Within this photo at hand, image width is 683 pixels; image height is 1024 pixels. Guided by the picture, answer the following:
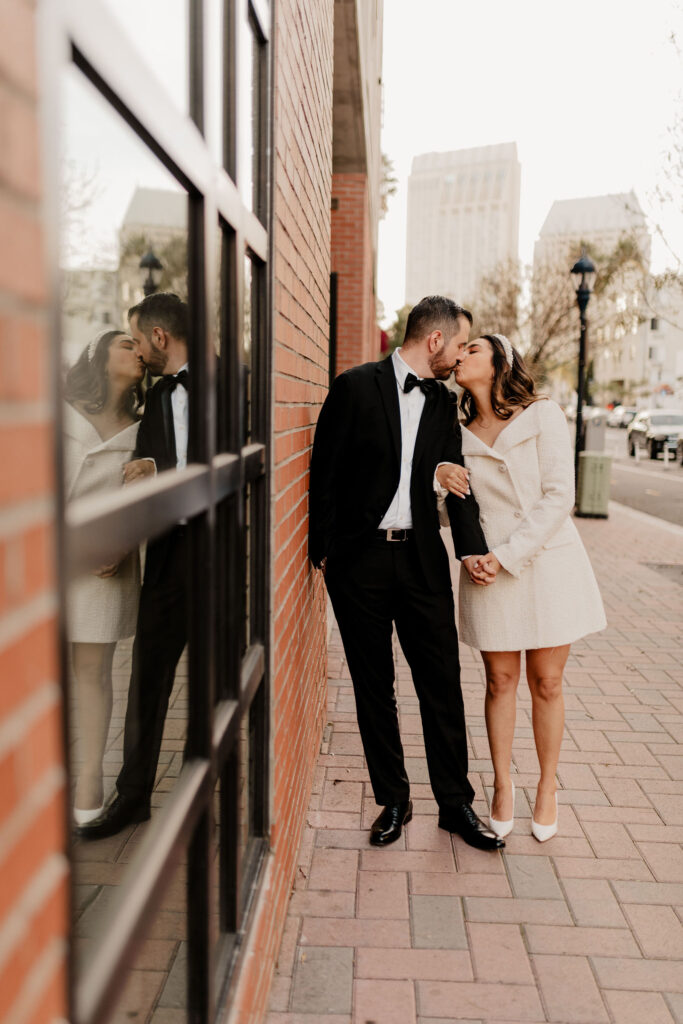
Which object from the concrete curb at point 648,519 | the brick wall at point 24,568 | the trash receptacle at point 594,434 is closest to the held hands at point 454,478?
the brick wall at point 24,568

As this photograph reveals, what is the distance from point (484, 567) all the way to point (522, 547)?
167 millimetres

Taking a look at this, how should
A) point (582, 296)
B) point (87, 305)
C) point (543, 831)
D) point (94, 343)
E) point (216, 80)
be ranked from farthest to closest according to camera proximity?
point (582, 296), point (543, 831), point (216, 80), point (94, 343), point (87, 305)

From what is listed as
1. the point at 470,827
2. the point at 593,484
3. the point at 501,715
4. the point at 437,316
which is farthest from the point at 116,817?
the point at 593,484

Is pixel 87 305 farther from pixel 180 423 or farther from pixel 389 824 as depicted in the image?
pixel 389 824

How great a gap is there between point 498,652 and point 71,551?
297 centimetres

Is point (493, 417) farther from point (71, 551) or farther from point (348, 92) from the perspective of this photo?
point (348, 92)

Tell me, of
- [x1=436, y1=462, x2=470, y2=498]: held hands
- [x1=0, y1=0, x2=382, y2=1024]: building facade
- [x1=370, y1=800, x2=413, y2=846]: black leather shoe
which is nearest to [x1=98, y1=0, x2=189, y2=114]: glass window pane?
[x1=0, y1=0, x2=382, y2=1024]: building facade

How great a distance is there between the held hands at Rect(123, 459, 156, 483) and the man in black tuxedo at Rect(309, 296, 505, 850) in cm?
188

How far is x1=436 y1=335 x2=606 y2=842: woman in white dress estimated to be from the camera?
3.49 meters

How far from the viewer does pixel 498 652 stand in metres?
3.71

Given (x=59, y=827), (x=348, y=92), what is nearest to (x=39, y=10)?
(x=59, y=827)

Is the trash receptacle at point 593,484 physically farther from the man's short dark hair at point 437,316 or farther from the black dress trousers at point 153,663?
the black dress trousers at point 153,663

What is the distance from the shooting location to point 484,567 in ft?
11.5

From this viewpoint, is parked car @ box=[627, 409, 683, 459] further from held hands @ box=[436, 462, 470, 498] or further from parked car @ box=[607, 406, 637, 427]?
held hands @ box=[436, 462, 470, 498]
